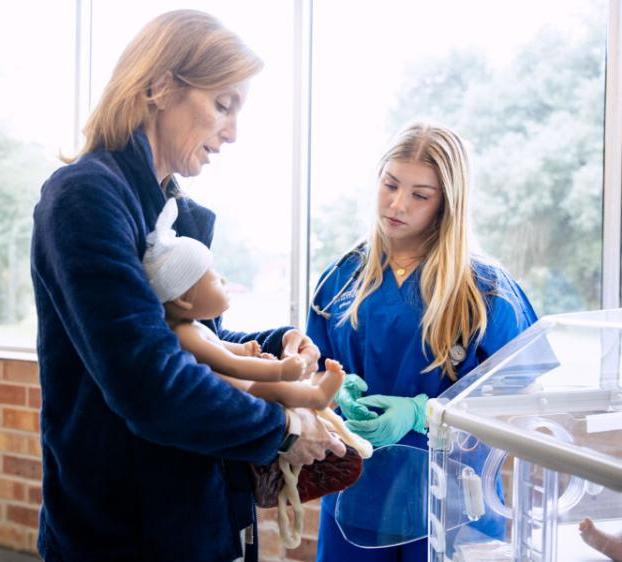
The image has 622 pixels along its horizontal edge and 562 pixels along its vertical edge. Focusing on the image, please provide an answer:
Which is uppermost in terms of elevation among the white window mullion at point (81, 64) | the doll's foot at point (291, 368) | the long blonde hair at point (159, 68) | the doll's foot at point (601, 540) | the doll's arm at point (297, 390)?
the white window mullion at point (81, 64)

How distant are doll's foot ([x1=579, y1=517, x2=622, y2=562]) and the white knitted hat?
0.63 m

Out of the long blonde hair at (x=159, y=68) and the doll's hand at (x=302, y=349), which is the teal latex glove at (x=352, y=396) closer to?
the doll's hand at (x=302, y=349)

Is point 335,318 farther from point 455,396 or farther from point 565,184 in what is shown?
point 565,184

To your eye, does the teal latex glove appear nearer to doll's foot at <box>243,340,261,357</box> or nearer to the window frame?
doll's foot at <box>243,340,261,357</box>

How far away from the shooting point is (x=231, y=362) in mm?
1081

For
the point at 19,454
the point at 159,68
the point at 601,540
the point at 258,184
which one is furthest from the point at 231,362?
the point at 19,454

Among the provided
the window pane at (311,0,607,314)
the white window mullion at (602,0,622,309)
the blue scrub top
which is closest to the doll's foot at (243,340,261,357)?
the blue scrub top

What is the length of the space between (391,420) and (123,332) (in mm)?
775

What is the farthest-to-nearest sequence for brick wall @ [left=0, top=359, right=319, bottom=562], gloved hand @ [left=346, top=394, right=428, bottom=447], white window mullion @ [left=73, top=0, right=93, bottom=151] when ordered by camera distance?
white window mullion @ [left=73, top=0, right=93, bottom=151], brick wall @ [left=0, top=359, right=319, bottom=562], gloved hand @ [left=346, top=394, right=428, bottom=447]

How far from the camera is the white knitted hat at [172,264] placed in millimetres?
1020

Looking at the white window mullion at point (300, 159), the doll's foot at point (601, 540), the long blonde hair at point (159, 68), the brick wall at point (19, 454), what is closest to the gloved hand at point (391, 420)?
the doll's foot at point (601, 540)

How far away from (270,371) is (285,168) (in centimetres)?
157

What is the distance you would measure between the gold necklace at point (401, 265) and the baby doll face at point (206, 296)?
743mm

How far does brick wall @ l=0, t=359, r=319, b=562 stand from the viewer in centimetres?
268
